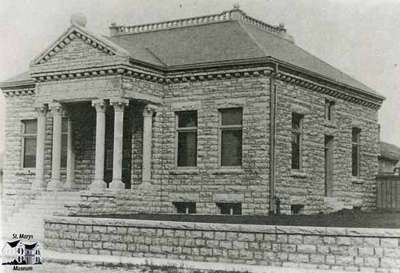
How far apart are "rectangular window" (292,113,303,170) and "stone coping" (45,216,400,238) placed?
9.62 metres

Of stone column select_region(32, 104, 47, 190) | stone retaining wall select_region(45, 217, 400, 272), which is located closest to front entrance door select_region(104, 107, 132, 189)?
stone column select_region(32, 104, 47, 190)

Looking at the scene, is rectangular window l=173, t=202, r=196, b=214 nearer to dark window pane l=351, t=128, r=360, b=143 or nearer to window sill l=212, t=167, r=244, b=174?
window sill l=212, t=167, r=244, b=174

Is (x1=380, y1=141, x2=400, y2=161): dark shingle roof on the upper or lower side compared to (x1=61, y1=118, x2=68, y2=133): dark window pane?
lower

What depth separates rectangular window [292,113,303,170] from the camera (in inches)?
995

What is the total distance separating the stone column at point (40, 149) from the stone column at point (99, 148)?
8.94ft

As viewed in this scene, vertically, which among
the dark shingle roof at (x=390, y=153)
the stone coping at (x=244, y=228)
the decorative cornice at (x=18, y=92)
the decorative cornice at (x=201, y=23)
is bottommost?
the stone coping at (x=244, y=228)

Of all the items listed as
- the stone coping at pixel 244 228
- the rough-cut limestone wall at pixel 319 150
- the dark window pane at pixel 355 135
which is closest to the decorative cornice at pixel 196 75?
the rough-cut limestone wall at pixel 319 150

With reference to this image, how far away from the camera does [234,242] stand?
15.7m

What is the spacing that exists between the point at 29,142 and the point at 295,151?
36.9 ft

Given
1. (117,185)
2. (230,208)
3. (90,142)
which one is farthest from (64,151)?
(230,208)

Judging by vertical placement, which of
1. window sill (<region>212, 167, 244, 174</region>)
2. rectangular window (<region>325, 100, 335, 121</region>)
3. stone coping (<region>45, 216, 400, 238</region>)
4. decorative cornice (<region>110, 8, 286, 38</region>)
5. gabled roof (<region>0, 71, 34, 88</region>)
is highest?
decorative cornice (<region>110, 8, 286, 38</region>)

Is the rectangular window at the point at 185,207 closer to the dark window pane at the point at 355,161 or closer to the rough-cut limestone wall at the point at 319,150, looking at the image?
the rough-cut limestone wall at the point at 319,150

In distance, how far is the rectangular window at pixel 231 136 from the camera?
2419 centimetres

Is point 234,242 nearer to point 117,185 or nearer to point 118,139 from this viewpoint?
point 117,185
